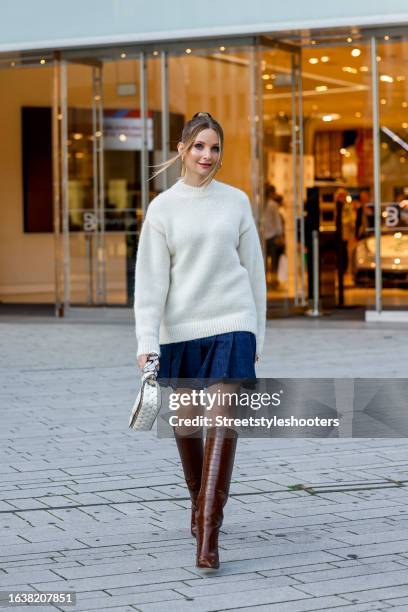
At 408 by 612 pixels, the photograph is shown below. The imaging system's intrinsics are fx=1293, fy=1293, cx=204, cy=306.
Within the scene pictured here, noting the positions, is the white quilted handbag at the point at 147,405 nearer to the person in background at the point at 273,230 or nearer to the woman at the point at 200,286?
the woman at the point at 200,286

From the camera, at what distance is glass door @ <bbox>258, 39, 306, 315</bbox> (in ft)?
58.3

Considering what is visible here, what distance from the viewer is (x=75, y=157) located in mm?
18469

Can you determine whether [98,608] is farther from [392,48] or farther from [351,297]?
[351,297]

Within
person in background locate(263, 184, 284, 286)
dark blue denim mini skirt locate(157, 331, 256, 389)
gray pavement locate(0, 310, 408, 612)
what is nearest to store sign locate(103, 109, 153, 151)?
person in background locate(263, 184, 284, 286)

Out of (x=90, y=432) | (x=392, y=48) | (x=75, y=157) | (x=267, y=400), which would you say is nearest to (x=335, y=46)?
(x=392, y=48)

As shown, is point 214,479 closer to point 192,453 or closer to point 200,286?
point 192,453

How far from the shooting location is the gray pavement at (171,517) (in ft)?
15.6

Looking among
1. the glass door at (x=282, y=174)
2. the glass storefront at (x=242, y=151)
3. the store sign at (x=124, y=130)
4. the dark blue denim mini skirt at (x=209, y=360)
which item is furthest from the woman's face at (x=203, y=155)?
the store sign at (x=124, y=130)

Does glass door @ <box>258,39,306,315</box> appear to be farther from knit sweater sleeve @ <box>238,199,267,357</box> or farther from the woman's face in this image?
the woman's face

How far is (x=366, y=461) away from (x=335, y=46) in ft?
36.7

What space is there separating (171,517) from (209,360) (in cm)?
107

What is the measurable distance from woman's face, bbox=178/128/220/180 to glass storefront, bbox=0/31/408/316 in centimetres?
1195

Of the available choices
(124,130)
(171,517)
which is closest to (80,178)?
(124,130)

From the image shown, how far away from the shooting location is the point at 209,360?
5.21 metres
